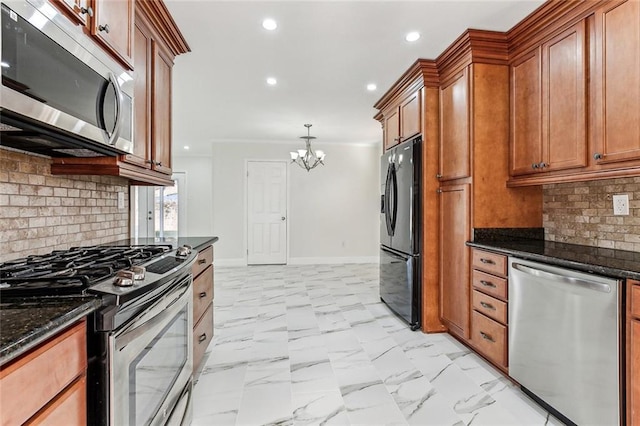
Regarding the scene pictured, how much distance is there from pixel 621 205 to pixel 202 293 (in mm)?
2753

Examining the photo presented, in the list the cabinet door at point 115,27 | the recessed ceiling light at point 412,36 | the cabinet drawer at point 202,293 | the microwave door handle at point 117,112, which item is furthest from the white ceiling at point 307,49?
the cabinet drawer at point 202,293

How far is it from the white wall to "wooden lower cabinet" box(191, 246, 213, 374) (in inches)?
158

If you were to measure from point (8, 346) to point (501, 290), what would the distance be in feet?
7.89

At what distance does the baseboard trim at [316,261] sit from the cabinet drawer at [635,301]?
Answer: 17.7ft

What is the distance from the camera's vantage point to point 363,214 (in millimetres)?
6820

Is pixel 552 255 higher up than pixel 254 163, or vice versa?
pixel 254 163

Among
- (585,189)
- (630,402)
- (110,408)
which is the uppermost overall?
(585,189)

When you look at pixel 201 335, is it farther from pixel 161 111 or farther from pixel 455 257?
pixel 455 257

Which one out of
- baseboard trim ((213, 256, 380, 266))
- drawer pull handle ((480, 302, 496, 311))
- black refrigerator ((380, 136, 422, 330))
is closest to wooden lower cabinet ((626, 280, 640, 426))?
drawer pull handle ((480, 302, 496, 311))

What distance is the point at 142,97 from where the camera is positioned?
6.51 feet

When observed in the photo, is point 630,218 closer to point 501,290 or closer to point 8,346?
point 501,290

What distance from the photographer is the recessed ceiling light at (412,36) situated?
2.48 metres

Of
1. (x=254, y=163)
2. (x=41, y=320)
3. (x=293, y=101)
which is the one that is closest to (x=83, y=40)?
(x=41, y=320)

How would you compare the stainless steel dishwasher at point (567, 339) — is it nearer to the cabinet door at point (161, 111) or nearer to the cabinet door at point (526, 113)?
the cabinet door at point (526, 113)
